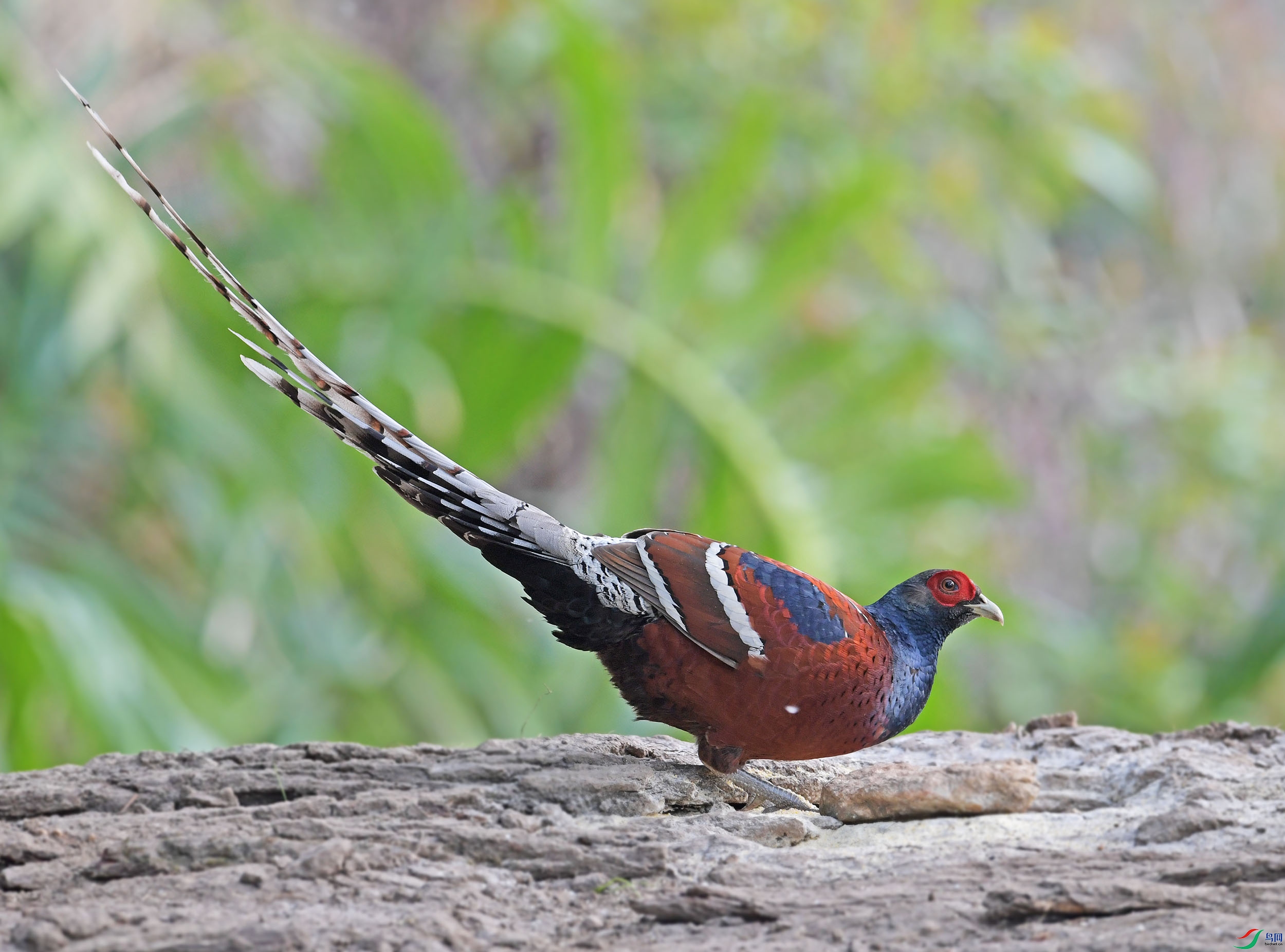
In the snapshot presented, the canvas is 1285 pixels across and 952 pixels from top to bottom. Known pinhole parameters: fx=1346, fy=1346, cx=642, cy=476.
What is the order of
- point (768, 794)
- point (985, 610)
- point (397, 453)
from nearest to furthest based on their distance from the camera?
point (397, 453)
point (768, 794)
point (985, 610)

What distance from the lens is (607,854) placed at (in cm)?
284

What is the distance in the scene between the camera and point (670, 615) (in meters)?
3.21

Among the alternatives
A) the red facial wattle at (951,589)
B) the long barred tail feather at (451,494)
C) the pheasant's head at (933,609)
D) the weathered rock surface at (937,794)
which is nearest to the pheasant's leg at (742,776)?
the weathered rock surface at (937,794)

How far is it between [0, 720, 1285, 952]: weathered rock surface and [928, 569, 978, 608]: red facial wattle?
0.43 m

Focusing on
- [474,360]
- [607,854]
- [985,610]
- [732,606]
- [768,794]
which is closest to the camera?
[607,854]

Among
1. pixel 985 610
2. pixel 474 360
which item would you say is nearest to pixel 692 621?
pixel 985 610

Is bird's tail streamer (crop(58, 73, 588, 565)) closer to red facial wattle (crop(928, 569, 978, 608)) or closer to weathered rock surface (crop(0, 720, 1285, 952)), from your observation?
weathered rock surface (crop(0, 720, 1285, 952))

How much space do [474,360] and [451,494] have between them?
12.1 feet

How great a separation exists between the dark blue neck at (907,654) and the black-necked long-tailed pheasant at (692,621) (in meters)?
0.01

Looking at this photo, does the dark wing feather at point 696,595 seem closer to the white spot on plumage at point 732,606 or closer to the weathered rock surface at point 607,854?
the white spot on plumage at point 732,606

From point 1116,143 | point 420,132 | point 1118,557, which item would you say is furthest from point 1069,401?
point 420,132

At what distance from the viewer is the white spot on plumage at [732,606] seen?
321 cm

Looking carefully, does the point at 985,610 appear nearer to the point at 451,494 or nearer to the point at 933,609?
the point at 933,609

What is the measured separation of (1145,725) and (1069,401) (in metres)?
3.78
